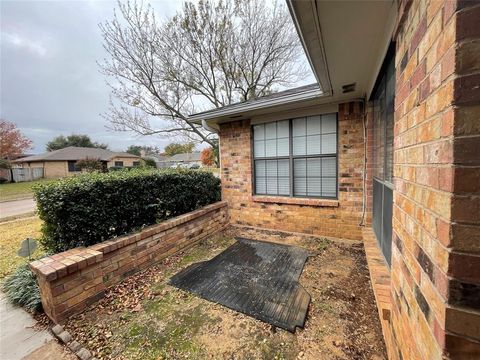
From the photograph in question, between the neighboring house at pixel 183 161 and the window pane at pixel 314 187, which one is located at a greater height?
the neighboring house at pixel 183 161

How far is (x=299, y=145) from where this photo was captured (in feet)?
14.9

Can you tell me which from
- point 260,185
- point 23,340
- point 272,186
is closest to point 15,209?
point 23,340

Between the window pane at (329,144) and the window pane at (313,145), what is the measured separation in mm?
116


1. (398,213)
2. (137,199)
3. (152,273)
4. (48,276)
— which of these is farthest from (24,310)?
(398,213)

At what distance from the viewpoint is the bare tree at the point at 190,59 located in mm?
8023

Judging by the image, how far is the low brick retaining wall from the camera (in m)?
2.26

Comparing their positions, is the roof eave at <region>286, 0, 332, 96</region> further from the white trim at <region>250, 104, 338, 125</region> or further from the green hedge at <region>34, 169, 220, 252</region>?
the green hedge at <region>34, 169, 220, 252</region>

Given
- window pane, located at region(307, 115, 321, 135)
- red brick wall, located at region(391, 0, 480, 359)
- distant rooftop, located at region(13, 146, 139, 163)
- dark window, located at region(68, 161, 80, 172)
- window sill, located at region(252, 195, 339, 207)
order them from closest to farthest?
red brick wall, located at region(391, 0, 480, 359)
window sill, located at region(252, 195, 339, 207)
window pane, located at region(307, 115, 321, 135)
distant rooftop, located at region(13, 146, 139, 163)
dark window, located at region(68, 161, 80, 172)

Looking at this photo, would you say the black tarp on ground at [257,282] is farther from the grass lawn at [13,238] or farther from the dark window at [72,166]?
the dark window at [72,166]

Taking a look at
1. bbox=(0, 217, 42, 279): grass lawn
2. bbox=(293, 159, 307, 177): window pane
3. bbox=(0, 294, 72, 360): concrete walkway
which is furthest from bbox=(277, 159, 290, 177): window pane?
bbox=(0, 217, 42, 279): grass lawn

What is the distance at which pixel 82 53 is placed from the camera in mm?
7402

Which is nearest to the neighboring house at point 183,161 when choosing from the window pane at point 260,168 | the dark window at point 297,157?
the window pane at point 260,168

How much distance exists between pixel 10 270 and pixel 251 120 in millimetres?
5141

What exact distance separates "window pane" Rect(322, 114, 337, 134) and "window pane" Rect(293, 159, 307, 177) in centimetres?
74
